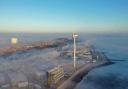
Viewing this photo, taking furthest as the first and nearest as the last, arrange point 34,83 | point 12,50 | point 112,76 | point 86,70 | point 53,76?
point 12,50
point 86,70
point 112,76
point 53,76
point 34,83

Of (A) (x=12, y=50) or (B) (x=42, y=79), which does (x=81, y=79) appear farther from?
(A) (x=12, y=50)

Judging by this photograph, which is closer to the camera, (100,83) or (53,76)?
(53,76)

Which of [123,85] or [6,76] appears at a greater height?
[6,76]

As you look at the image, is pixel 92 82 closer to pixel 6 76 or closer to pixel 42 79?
pixel 42 79

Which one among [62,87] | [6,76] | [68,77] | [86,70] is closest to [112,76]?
[86,70]

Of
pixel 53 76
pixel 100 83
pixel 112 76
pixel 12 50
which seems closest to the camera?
pixel 53 76

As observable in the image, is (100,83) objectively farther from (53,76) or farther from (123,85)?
(53,76)

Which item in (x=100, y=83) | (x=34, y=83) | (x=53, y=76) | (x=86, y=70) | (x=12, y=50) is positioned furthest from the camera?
(x=12, y=50)

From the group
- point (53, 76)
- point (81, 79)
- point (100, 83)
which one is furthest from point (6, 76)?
point (100, 83)

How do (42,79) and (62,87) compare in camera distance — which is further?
(42,79)
